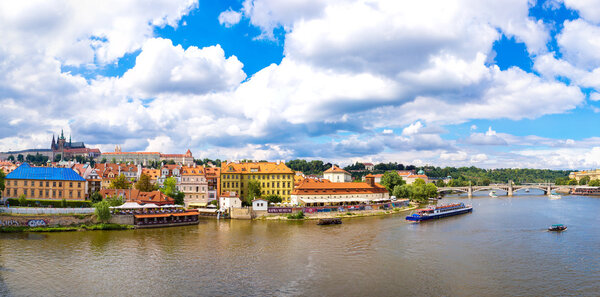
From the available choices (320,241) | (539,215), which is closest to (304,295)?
(320,241)

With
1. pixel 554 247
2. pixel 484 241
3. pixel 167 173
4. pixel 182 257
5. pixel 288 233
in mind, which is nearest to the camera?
pixel 182 257

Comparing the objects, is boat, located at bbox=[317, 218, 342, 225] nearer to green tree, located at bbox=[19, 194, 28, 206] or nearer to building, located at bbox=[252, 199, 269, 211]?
building, located at bbox=[252, 199, 269, 211]

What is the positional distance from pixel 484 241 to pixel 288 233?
2296cm

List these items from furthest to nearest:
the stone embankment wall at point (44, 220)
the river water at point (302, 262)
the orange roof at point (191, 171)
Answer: the orange roof at point (191, 171) < the stone embankment wall at point (44, 220) < the river water at point (302, 262)

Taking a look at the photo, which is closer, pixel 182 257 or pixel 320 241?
pixel 182 257

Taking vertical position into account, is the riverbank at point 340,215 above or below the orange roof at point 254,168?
below

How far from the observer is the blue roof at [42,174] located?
201 ft

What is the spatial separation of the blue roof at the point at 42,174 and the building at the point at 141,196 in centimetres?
650

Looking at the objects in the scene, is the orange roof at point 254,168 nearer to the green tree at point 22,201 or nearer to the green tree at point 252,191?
the green tree at point 252,191

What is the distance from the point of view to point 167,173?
118062mm

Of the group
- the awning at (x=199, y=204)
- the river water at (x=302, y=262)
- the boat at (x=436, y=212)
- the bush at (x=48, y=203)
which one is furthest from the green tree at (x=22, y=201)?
the boat at (x=436, y=212)

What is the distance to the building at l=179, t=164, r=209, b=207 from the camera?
76875 mm

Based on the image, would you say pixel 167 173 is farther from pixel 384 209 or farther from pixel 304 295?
pixel 304 295

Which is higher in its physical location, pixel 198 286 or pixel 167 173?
pixel 167 173
